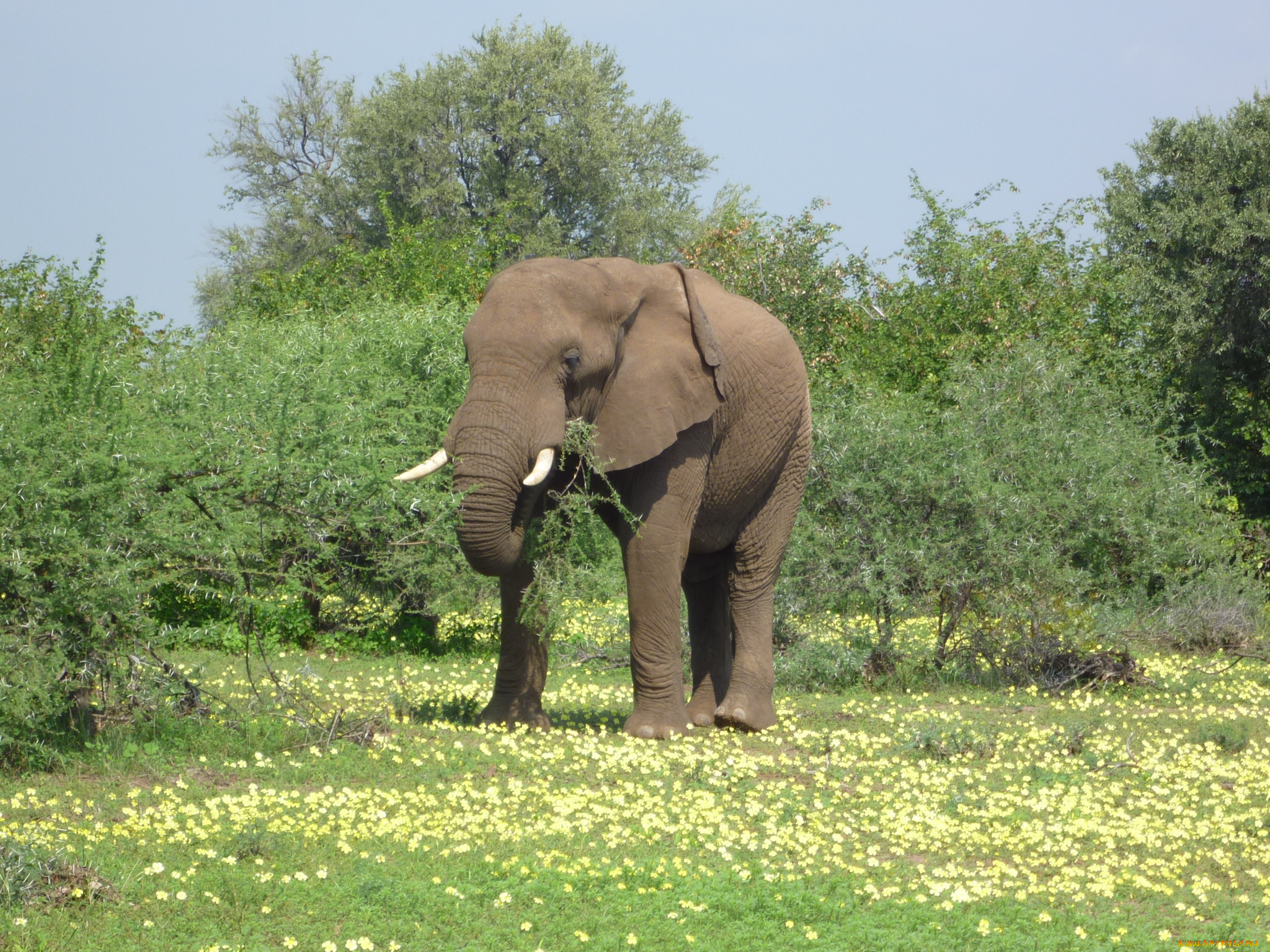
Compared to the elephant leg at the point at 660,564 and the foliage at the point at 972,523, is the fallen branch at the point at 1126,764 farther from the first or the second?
the foliage at the point at 972,523

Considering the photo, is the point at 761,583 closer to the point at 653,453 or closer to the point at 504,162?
the point at 653,453

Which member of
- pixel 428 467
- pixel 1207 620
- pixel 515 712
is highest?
pixel 428 467

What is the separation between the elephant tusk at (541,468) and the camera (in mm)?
8953

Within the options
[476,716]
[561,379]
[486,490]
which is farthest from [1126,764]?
[486,490]

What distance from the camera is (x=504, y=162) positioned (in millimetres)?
49156

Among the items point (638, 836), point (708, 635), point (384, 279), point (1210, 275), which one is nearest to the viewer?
point (638, 836)

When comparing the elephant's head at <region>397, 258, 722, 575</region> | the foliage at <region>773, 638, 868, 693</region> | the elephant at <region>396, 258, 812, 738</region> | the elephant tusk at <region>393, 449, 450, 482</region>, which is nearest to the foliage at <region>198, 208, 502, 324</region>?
the foliage at <region>773, 638, 868, 693</region>

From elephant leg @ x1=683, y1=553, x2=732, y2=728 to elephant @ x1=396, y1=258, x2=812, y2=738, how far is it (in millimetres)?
16

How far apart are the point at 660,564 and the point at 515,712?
63.5 inches

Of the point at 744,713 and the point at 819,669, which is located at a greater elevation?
the point at 819,669

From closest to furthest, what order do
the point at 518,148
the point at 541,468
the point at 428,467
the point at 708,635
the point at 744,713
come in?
the point at 541,468
the point at 428,467
the point at 744,713
the point at 708,635
the point at 518,148

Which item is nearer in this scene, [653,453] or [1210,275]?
[653,453]

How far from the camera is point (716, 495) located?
37.2 ft

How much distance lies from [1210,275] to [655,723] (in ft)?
49.1
